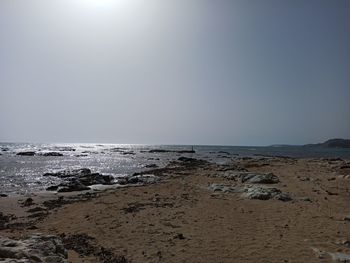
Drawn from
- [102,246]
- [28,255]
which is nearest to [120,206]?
[102,246]

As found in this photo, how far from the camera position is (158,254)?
1115 cm

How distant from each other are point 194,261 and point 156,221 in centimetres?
498

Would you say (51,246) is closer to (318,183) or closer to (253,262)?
(253,262)

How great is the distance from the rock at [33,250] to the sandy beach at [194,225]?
86.0 inches

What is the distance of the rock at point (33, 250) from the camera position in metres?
7.53

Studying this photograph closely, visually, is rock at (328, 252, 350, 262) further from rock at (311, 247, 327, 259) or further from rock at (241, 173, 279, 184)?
rock at (241, 173, 279, 184)

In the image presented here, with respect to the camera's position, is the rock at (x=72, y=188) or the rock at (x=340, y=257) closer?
the rock at (x=340, y=257)

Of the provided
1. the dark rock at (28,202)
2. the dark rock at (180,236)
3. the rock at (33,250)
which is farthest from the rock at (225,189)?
the rock at (33,250)

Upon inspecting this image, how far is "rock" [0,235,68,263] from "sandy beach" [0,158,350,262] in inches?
86.0

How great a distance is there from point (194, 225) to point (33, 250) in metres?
7.76

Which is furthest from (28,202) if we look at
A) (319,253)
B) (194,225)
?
(319,253)

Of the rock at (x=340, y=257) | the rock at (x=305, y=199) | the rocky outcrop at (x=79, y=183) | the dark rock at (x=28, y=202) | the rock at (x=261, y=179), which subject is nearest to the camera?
the rock at (x=340, y=257)

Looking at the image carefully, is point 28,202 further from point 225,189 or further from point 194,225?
point 194,225

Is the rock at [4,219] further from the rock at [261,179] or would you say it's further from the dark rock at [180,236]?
the rock at [261,179]
